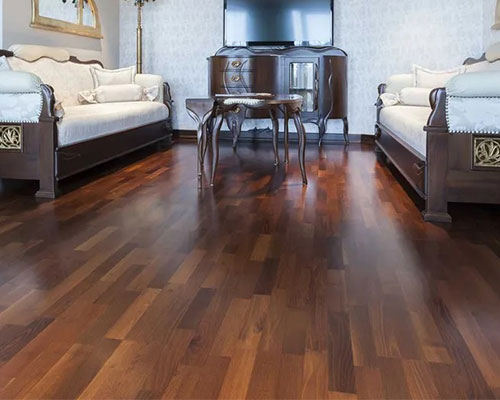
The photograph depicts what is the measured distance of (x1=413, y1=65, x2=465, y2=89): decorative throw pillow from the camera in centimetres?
480

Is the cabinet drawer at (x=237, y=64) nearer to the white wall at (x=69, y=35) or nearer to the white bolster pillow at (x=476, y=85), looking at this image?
the white wall at (x=69, y=35)

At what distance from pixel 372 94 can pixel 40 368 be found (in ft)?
17.9

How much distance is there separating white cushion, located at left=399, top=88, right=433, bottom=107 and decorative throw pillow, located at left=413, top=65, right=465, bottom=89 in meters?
0.18

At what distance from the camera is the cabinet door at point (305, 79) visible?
573cm

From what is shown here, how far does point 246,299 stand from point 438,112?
150 centimetres

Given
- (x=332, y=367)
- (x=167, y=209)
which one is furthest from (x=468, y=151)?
(x=332, y=367)

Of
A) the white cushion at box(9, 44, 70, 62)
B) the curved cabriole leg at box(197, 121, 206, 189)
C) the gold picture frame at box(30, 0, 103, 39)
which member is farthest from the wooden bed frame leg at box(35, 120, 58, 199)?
the gold picture frame at box(30, 0, 103, 39)

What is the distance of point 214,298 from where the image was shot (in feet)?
5.51

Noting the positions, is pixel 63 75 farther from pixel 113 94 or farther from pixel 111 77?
pixel 111 77

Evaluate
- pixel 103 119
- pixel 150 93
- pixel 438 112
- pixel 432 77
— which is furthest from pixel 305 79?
pixel 438 112

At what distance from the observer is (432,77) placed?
4.88 metres

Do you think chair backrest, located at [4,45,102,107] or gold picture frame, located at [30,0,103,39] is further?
gold picture frame, located at [30,0,103,39]

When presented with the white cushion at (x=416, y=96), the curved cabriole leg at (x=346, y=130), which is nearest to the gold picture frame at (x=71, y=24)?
the curved cabriole leg at (x=346, y=130)

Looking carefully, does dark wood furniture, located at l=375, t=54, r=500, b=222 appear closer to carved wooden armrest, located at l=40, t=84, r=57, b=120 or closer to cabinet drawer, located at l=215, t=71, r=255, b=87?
carved wooden armrest, located at l=40, t=84, r=57, b=120
